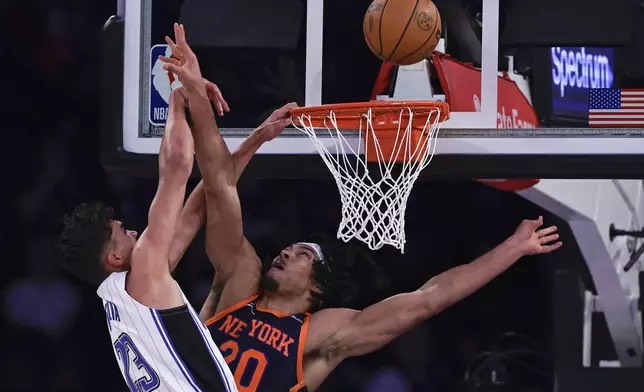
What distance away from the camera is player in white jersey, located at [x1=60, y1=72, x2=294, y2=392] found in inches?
134

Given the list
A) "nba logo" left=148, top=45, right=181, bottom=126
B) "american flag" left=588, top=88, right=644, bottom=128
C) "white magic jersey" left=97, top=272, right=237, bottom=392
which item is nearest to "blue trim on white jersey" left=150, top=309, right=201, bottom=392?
"white magic jersey" left=97, top=272, right=237, bottom=392

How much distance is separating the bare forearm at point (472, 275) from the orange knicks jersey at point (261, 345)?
1.71ft

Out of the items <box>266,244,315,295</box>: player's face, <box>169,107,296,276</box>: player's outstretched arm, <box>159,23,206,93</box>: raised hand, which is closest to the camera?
<box>159,23,206,93</box>: raised hand

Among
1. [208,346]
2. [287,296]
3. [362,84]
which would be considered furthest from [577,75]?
[208,346]

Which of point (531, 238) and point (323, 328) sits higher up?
point (531, 238)

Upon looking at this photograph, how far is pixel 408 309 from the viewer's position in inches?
156

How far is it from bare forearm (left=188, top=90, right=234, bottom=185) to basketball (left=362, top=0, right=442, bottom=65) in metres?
0.63

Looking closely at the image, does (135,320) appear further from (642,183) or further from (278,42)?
(642,183)

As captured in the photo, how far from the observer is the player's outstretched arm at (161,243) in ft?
11.1

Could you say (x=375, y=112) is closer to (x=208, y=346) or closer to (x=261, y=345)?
(x=261, y=345)

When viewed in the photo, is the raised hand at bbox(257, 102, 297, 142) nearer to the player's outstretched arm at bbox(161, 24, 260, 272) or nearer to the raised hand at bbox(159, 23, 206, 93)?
the player's outstretched arm at bbox(161, 24, 260, 272)

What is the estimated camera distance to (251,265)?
4184 mm

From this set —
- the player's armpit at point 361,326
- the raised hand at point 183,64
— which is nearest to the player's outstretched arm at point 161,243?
the raised hand at point 183,64

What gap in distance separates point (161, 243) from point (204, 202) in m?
0.79
